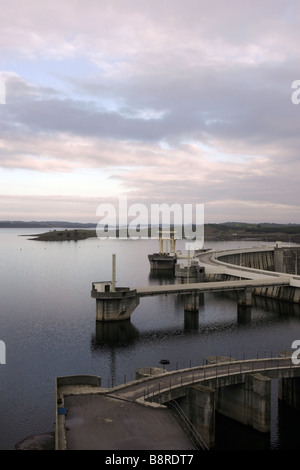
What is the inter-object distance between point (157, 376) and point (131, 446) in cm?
1300

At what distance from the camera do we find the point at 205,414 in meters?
35.0

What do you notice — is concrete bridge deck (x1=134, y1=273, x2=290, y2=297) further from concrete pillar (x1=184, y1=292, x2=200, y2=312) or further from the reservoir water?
the reservoir water

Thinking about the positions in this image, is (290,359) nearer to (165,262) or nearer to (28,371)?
(28,371)

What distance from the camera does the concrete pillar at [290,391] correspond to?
43094mm

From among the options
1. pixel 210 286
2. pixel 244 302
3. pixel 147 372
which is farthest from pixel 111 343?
pixel 244 302

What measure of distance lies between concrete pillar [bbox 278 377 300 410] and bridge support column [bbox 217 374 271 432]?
22.4 feet

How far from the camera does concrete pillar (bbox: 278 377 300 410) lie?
4309 centimetres

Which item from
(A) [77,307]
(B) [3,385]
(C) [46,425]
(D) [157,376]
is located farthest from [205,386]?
(A) [77,307]

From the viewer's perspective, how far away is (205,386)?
3669 cm

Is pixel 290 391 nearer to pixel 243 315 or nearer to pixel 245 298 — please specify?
pixel 243 315

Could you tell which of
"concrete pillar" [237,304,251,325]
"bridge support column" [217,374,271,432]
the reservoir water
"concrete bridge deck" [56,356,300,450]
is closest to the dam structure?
"concrete pillar" [237,304,251,325]

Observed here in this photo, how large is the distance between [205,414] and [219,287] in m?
54.4

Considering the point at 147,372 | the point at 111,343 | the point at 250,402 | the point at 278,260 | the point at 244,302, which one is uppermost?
the point at 278,260

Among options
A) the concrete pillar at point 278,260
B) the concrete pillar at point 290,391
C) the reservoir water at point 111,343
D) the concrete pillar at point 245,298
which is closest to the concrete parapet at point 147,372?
→ the reservoir water at point 111,343
